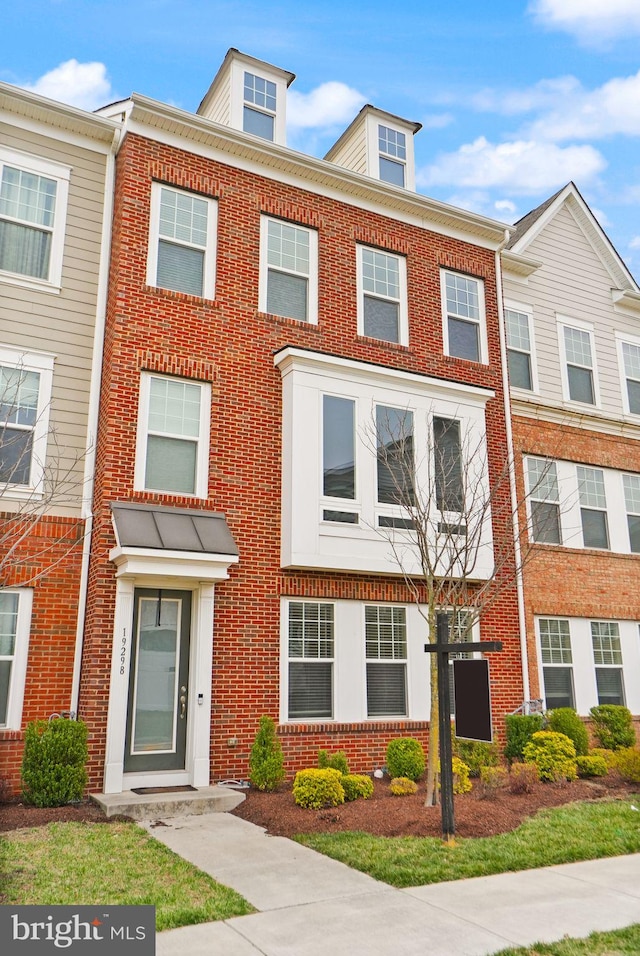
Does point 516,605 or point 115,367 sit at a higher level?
point 115,367

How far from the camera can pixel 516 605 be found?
13.5m

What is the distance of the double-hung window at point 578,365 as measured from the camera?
53.5 feet

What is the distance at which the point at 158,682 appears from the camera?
1020 centimetres

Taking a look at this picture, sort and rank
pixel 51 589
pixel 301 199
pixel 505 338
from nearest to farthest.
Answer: pixel 51 589, pixel 301 199, pixel 505 338

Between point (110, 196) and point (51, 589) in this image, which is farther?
point (110, 196)

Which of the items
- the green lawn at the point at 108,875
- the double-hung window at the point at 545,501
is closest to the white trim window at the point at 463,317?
the double-hung window at the point at 545,501

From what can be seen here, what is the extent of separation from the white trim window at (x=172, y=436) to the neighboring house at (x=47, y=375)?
753 mm

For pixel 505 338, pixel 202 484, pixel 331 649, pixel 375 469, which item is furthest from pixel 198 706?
pixel 505 338

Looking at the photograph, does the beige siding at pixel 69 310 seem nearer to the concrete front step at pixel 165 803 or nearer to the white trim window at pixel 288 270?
the white trim window at pixel 288 270

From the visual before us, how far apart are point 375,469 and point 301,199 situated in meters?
4.96

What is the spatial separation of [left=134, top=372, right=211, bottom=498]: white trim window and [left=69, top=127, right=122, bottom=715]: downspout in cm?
69

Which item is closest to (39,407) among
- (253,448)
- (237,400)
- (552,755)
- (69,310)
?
(69,310)

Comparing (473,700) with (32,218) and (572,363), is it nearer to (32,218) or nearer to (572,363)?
(32,218)

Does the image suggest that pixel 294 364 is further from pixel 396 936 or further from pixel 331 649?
pixel 396 936
